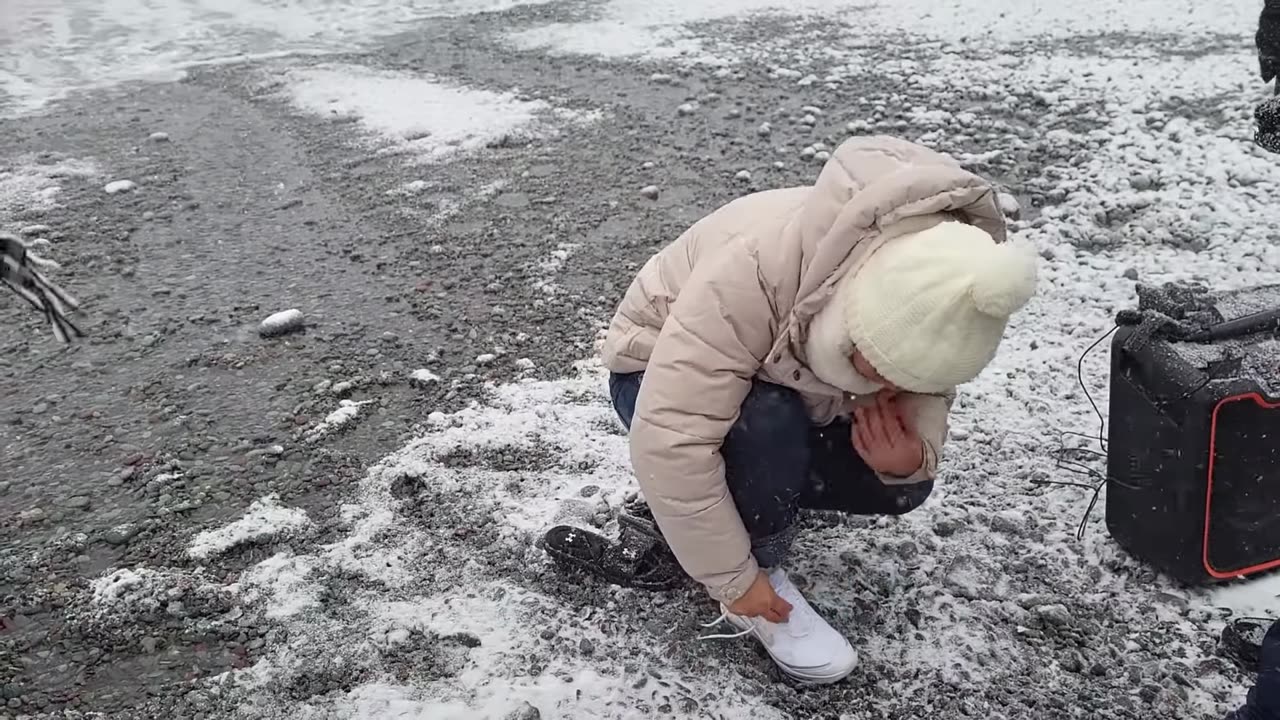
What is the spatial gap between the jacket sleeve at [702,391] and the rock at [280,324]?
2106 mm

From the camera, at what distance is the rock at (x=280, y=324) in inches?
138

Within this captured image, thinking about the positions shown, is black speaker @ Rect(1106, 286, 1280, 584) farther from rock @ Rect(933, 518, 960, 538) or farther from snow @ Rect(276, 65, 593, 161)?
snow @ Rect(276, 65, 593, 161)

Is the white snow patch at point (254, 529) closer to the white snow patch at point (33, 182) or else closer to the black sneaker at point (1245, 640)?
the black sneaker at point (1245, 640)

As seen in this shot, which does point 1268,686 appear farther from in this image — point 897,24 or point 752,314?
point 897,24

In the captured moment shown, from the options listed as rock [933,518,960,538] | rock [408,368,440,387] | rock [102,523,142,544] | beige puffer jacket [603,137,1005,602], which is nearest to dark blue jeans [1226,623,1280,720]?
beige puffer jacket [603,137,1005,602]

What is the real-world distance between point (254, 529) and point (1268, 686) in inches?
85.3

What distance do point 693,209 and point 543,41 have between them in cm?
436

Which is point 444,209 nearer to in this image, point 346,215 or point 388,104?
point 346,215

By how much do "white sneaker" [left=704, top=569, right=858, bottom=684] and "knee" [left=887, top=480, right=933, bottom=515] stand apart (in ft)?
0.97

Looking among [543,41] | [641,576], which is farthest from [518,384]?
[543,41]

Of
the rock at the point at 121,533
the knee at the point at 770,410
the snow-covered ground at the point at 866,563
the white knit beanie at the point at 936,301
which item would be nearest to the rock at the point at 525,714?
the snow-covered ground at the point at 866,563

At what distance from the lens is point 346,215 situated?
457cm

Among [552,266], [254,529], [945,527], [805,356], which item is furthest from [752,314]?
[552,266]

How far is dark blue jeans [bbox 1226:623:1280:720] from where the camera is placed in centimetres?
164
